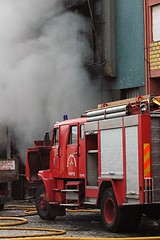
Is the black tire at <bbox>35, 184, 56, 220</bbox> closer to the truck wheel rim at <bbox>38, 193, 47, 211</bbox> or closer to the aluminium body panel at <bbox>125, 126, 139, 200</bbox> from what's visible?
the truck wheel rim at <bbox>38, 193, 47, 211</bbox>

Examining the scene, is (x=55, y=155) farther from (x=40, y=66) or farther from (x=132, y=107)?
(x=40, y=66)

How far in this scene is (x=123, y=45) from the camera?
20031mm

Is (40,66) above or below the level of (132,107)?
above

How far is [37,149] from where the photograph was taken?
1603 cm

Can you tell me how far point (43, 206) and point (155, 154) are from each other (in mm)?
4543

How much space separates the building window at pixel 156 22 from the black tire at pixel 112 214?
743 cm

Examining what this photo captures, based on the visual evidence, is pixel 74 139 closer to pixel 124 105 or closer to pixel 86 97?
pixel 124 105

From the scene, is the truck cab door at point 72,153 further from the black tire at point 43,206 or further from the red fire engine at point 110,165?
the black tire at point 43,206

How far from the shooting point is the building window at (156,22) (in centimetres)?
1870

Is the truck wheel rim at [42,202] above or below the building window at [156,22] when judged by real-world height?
below

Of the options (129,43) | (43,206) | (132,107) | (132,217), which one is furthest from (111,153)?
(129,43)

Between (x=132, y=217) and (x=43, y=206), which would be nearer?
(x=132, y=217)

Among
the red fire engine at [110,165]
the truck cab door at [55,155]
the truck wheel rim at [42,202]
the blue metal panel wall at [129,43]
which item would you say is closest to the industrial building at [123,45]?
the blue metal panel wall at [129,43]

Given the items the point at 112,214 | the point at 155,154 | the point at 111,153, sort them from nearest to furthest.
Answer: the point at 155,154 < the point at 111,153 < the point at 112,214
